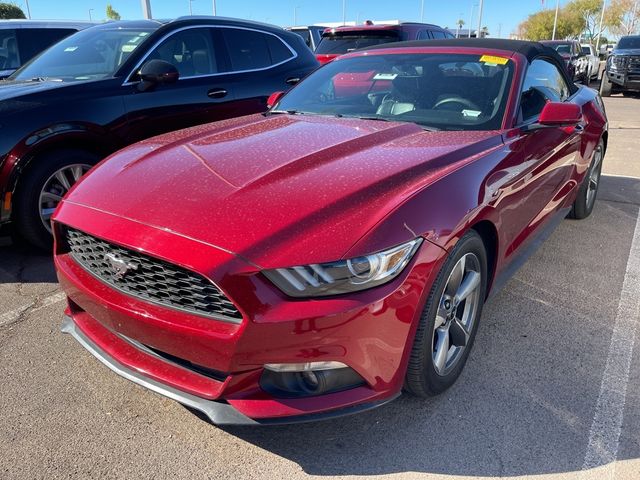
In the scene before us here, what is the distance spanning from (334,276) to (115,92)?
328 centimetres

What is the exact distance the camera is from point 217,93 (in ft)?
16.7

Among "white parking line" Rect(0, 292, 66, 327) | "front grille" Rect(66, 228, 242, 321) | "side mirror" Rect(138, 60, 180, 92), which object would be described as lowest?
"white parking line" Rect(0, 292, 66, 327)

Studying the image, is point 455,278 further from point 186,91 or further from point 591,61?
point 591,61

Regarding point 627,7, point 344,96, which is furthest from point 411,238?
point 627,7

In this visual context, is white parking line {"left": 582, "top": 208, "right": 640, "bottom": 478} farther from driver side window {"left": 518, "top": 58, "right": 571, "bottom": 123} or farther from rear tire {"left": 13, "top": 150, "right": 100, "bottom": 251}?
rear tire {"left": 13, "top": 150, "right": 100, "bottom": 251}

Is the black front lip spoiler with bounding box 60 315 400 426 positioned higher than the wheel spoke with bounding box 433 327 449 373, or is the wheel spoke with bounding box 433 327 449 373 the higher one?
the black front lip spoiler with bounding box 60 315 400 426

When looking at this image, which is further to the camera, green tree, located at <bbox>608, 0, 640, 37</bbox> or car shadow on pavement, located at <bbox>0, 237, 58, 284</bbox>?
green tree, located at <bbox>608, 0, 640, 37</bbox>

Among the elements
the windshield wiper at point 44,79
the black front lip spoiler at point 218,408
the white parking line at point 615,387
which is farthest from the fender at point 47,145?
the white parking line at point 615,387

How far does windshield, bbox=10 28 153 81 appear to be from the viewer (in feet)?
15.4

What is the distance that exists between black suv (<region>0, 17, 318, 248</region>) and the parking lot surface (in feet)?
3.54

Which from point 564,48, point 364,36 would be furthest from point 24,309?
point 564,48

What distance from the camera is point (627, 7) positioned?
203ft

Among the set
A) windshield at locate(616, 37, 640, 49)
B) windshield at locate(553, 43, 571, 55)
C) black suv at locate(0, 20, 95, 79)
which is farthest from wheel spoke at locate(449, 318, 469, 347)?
windshield at locate(553, 43, 571, 55)

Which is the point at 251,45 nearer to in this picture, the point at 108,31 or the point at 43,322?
the point at 108,31
